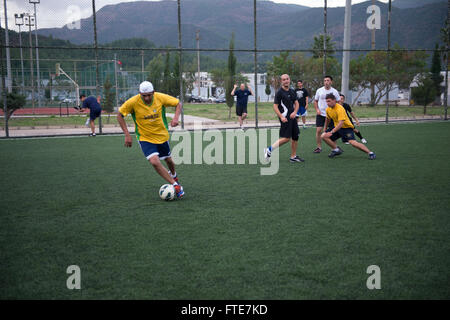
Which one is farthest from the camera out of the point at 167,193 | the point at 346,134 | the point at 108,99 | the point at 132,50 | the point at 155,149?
the point at 108,99

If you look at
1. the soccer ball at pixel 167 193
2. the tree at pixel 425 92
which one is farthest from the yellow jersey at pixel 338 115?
the tree at pixel 425 92

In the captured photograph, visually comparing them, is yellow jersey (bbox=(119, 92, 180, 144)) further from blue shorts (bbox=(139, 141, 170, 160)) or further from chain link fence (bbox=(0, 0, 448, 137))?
chain link fence (bbox=(0, 0, 448, 137))

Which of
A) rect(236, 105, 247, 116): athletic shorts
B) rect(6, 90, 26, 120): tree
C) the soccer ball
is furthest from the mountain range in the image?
the soccer ball

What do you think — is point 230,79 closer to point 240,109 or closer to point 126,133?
point 240,109

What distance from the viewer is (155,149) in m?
6.43

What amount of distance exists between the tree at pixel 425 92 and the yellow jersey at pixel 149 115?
25.3 metres

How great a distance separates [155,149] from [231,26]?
62.1ft

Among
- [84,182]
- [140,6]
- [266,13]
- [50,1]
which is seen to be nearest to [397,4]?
[266,13]

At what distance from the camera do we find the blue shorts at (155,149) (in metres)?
6.39

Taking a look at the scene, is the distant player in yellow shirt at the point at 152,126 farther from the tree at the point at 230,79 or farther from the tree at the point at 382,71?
the tree at the point at 382,71

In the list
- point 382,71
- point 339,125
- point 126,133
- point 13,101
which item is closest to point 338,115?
point 339,125

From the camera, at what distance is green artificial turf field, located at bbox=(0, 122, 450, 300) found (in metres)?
3.36
